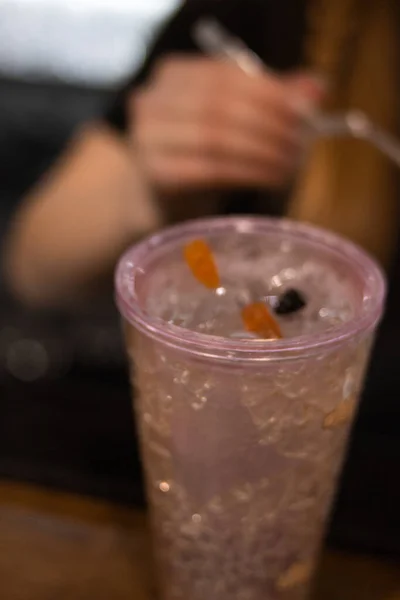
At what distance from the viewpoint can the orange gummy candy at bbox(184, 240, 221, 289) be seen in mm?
347

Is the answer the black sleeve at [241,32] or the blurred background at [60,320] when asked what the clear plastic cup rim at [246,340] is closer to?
the blurred background at [60,320]

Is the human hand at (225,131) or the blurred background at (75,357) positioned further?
the human hand at (225,131)

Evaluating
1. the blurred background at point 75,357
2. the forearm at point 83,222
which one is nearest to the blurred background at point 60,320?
the blurred background at point 75,357

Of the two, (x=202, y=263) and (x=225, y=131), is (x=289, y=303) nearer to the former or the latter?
(x=202, y=263)

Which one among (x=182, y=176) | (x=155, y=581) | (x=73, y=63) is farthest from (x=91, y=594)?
(x=73, y=63)

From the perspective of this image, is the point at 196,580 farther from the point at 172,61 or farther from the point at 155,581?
the point at 172,61

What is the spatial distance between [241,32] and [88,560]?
0.79m

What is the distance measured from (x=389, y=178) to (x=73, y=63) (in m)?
1.20

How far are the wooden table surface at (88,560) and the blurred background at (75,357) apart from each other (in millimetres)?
16

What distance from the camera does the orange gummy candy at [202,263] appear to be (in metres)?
0.35

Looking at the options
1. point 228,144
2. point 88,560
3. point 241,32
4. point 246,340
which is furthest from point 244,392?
point 241,32

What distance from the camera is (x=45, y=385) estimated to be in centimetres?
59

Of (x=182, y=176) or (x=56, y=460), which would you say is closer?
(x=56, y=460)

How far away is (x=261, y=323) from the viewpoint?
323 millimetres
